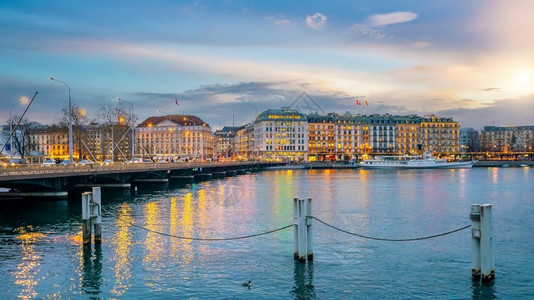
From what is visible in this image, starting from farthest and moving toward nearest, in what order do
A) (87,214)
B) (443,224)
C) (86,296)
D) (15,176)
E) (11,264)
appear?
(15,176)
(443,224)
(87,214)
(11,264)
(86,296)

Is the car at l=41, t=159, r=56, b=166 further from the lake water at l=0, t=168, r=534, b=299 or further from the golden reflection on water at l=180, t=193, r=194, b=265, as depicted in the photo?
the golden reflection on water at l=180, t=193, r=194, b=265

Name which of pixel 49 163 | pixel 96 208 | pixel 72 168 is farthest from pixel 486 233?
pixel 49 163

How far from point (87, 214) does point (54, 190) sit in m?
33.9

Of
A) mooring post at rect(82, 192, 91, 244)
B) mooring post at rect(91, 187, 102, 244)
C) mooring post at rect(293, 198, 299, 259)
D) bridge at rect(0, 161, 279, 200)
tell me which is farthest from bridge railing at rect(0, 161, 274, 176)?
mooring post at rect(293, 198, 299, 259)

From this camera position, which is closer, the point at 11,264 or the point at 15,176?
the point at 11,264

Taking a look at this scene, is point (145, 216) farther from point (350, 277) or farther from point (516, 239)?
point (516, 239)

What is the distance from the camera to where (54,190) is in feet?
213

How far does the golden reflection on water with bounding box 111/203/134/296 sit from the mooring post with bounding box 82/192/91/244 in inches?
80.0

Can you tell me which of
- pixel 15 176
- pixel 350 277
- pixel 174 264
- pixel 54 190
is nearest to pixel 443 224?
pixel 350 277

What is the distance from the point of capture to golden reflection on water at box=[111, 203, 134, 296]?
26.4 m

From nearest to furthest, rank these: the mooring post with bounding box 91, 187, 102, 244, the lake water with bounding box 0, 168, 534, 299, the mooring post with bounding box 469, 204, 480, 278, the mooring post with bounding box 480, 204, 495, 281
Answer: the mooring post with bounding box 480, 204, 495, 281
the mooring post with bounding box 469, 204, 480, 278
the lake water with bounding box 0, 168, 534, 299
the mooring post with bounding box 91, 187, 102, 244

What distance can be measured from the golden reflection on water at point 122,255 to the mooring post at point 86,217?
80.0 inches

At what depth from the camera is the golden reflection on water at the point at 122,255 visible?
26.4 meters

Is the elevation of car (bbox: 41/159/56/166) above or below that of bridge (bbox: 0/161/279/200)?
above
